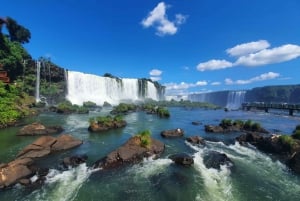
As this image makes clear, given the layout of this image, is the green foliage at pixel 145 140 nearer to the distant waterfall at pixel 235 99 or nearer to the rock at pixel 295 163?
the rock at pixel 295 163

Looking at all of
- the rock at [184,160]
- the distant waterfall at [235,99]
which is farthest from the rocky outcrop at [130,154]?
the distant waterfall at [235,99]

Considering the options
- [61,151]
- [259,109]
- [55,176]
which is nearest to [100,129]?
[61,151]

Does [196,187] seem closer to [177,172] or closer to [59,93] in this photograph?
[177,172]

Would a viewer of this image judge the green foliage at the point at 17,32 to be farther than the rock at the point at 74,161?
Yes

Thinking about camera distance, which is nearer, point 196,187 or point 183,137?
point 196,187

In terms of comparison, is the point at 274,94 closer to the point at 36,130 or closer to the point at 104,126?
the point at 104,126

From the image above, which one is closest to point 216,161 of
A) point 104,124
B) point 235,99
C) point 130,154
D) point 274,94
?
point 130,154
